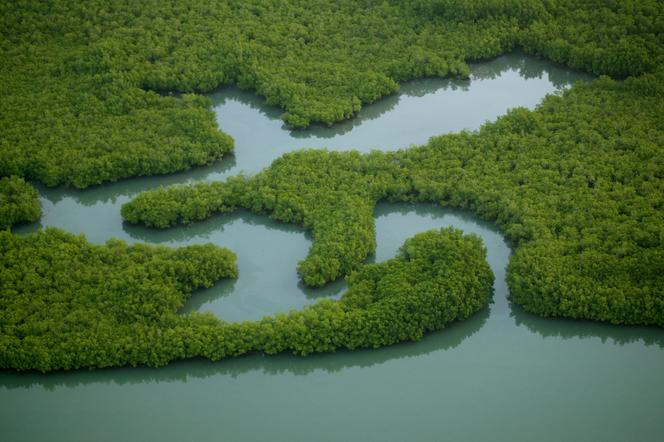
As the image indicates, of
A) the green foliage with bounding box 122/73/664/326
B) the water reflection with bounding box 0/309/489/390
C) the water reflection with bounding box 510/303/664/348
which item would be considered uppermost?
the green foliage with bounding box 122/73/664/326

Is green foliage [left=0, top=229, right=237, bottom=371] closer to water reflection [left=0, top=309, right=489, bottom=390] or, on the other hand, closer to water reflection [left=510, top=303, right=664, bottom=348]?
water reflection [left=0, top=309, right=489, bottom=390]

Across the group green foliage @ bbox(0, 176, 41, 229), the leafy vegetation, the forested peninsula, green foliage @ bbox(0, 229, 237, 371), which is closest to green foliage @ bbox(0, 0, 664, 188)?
the forested peninsula

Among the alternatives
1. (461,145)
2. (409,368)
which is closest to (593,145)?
(461,145)

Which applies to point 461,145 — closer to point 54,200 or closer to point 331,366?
point 331,366

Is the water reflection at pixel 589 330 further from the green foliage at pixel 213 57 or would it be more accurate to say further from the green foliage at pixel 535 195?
the green foliage at pixel 213 57

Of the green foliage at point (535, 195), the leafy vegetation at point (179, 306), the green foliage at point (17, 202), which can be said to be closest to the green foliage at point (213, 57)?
the green foliage at point (17, 202)
